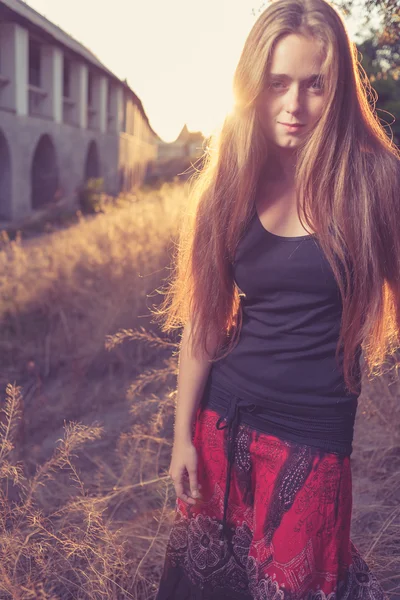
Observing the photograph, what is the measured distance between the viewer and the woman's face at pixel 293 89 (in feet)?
4.06

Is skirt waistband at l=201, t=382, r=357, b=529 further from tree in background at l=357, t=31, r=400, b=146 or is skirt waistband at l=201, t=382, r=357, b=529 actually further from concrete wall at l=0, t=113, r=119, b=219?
concrete wall at l=0, t=113, r=119, b=219

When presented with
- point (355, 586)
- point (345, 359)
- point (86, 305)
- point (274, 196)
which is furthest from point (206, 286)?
point (86, 305)

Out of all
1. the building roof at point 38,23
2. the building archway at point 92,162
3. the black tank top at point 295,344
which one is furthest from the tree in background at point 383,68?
the building archway at point 92,162

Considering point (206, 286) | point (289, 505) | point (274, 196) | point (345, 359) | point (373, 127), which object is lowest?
point (289, 505)

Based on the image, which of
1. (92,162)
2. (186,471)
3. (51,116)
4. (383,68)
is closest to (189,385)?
(186,471)

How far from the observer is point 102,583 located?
59.1 inches

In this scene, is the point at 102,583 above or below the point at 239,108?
below

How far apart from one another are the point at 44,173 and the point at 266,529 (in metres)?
16.0

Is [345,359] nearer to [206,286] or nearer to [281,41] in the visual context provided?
[206,286]

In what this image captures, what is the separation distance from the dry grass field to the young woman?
43 cm

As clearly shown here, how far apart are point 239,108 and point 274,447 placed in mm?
774

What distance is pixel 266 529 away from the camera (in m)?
1.28

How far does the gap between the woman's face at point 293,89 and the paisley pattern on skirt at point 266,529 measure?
681 mm

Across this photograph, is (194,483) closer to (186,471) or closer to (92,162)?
(186,471)
